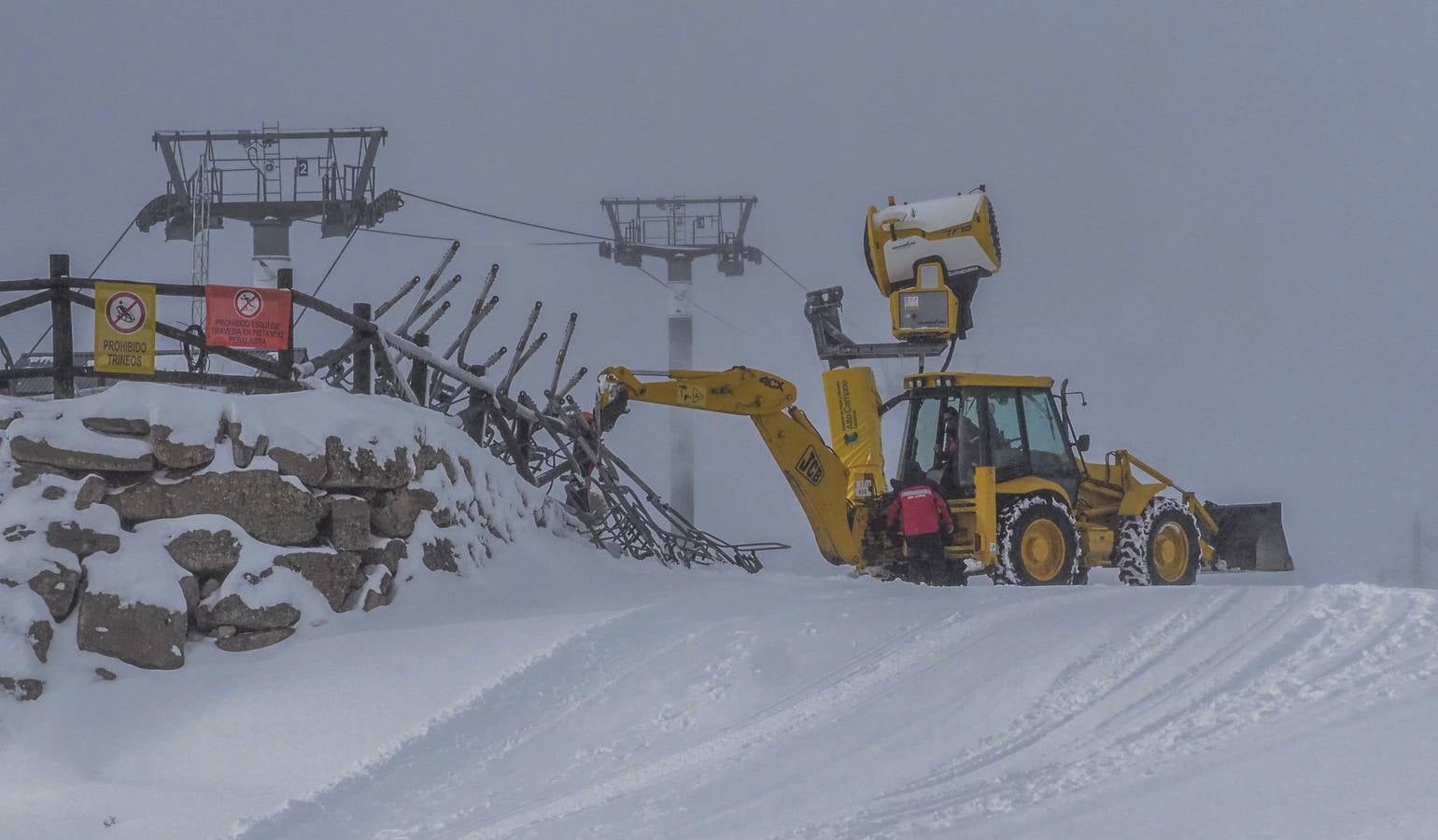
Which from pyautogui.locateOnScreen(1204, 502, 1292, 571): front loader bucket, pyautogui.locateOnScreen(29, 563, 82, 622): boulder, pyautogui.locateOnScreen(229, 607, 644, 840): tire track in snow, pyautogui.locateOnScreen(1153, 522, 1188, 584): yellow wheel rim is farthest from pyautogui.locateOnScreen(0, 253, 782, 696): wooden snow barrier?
pyautogui.locateOnScreen(1204, 502, 1292, 571): front loader bucket

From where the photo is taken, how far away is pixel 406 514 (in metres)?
9.89

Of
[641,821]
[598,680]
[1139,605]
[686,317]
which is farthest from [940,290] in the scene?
[686,317]

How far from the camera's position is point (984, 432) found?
1220 cm

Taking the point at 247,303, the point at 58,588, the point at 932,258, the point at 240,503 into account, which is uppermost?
the point at 932,258

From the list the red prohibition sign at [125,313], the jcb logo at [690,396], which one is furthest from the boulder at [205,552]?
the jcb logo at [690,396]

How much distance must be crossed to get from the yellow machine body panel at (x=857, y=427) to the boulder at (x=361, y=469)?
4.10 metres

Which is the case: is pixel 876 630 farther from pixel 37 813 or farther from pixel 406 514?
pixel 37 813

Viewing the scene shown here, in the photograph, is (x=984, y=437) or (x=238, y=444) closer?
(x=238, y=444)

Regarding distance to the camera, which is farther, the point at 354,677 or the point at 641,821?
the point at 354,677

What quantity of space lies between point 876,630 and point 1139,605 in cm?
158

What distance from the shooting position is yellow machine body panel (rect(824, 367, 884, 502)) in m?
12.5

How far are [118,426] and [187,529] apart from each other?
2.73ft

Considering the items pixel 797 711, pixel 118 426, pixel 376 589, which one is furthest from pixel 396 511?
pixel 797 711

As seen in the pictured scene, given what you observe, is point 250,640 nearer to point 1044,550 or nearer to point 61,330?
point 61,330
